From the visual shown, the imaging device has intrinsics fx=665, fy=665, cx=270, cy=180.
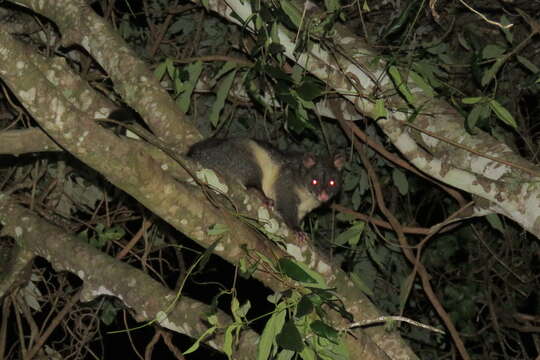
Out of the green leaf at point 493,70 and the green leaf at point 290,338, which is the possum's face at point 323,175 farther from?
the green leaf at point 290,338

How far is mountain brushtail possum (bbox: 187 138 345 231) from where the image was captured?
4359 millimetres

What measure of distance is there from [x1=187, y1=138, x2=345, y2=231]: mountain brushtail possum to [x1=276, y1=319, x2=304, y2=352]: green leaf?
7.09ft

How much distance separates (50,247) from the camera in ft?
11.0

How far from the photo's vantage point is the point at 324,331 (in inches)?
85.0

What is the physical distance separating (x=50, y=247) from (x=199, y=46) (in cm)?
227

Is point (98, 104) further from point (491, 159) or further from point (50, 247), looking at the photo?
point (491, 159)

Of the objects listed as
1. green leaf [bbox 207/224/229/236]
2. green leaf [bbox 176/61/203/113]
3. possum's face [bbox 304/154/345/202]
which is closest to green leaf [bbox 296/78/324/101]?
green leaf [bbox 207/224/229/236]

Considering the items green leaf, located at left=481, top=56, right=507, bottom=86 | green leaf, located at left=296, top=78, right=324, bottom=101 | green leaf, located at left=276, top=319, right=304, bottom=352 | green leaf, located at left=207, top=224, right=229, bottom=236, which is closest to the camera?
green leaf, located at left=276, top=319, right=304, bottom=352

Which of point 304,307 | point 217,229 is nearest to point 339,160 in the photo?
point 217,229

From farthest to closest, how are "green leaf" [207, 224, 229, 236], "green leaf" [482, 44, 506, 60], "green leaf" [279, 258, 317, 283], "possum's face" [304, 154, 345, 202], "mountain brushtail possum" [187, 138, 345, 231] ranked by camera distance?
"possum's face" [304, 154, 345, 202] < "mountain brushtail possum" [187, 138, 345, 231] < "green leaf" [482, 44, 506, 60] < "green leaf" [207, 224, 229, 236] < "green leaf" [279, 258, 317, 283]

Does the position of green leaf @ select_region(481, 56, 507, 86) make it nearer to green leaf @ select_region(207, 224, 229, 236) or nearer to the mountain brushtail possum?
the mountain brushtail possum

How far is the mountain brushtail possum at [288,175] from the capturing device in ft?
14.3

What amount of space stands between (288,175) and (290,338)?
8.56ft

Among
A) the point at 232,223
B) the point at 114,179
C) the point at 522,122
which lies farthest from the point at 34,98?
the point at 522,122
